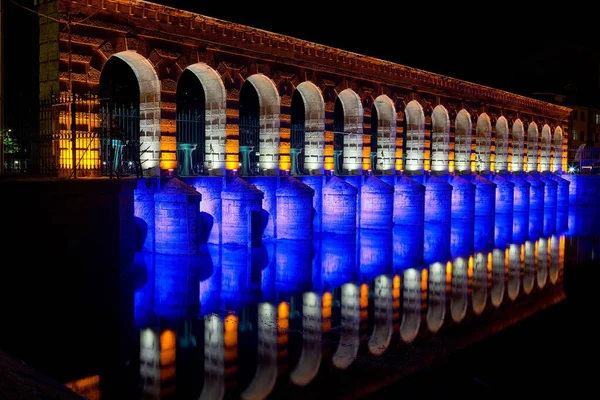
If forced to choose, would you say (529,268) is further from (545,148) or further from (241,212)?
(545,148)

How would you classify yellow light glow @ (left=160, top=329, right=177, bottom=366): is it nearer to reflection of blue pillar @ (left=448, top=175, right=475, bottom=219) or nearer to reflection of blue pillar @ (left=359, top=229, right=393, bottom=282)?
reflection of blue pillar @ (left=359, top=229, right=393, bottom=282)

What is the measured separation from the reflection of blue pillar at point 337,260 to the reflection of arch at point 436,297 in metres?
2.20

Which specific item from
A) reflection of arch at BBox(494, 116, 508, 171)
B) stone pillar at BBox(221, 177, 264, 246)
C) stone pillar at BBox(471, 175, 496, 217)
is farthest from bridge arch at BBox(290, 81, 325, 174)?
reflection of arch at BBox(494, 116, 508, 171)

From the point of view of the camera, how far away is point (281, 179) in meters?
22.2

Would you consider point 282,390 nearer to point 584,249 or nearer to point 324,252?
point 324,252

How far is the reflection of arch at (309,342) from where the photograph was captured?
28.7 ft

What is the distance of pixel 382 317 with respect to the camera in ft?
40.1

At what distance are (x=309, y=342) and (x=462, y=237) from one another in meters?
16.3

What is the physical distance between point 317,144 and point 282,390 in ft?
58.7

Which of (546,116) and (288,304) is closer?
(288,304)

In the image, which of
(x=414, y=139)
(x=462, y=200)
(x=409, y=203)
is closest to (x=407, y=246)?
(x=409, y=203)

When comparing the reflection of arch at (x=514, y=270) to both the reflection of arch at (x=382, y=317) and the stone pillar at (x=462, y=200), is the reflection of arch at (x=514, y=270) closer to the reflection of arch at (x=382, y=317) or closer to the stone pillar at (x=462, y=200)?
the reflection of arch at (x=382, y=317)

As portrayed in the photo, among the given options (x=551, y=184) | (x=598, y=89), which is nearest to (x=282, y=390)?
(x=551, y=184)

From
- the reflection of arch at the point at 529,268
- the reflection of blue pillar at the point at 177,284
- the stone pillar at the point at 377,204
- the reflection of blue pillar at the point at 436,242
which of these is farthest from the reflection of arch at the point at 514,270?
the reflection of blue pillar at the point at 177,284
